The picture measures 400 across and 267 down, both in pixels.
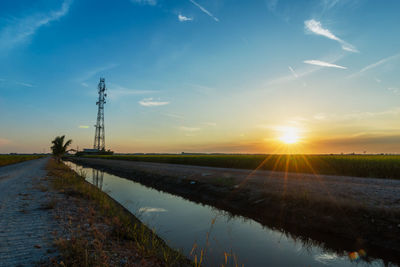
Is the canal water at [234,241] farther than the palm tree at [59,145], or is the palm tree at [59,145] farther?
the palm tree at [59,145]

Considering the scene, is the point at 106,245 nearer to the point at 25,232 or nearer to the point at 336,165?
the point at 25,232

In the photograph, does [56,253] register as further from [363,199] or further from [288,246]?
[363,199]

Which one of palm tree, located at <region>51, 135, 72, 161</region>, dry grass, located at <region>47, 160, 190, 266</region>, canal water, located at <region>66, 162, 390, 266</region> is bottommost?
canal water, located at <region>66, 162, 390, 266</region>

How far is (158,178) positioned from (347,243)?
1695 centimetres

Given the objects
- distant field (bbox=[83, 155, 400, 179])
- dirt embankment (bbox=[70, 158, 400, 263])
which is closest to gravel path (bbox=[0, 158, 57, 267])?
dirt embankment (bbox=[70, 158, 400, 263])

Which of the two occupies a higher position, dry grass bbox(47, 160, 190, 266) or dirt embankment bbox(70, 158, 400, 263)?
dry grass bbox(47, 160, 190, 266)

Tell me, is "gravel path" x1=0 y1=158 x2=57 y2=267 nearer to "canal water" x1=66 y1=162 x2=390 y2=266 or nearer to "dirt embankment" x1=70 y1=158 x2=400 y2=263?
"canal water" x1=66 y1=162 x2=390 y2=266

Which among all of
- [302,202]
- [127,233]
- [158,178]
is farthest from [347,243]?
[158,178]

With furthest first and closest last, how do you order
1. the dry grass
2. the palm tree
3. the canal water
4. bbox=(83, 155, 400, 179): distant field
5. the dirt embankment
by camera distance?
the palm tree, bbox=(83, 155, 400, 179): distant field, the dirt embankment, the canal water, the dry grass

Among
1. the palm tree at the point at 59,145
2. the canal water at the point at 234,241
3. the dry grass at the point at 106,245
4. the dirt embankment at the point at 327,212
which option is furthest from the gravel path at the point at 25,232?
the palm tree at the point at 59,145

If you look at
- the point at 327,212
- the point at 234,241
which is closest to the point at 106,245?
the point at 234,241

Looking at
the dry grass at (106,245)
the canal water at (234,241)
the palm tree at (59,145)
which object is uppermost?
the palm tree at (59,145)

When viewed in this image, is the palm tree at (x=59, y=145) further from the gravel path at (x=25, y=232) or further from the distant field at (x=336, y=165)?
the gravel path at (x=25, y=232)

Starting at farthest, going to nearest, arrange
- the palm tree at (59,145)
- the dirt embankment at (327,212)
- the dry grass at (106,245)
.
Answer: the palm tree at (59,145) < the dirt embankment at (327,212) < the dry grass at (106,245)
